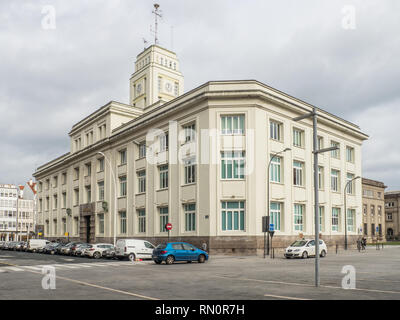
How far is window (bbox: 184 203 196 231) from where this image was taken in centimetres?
3775

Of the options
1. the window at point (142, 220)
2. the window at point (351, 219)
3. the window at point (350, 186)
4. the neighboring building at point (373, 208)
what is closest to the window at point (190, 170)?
the window at point (142, 220)

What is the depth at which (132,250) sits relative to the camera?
3008cm

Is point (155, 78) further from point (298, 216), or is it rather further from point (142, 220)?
point (298, 216)

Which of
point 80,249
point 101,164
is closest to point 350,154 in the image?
point 101,164

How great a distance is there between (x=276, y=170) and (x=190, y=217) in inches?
352

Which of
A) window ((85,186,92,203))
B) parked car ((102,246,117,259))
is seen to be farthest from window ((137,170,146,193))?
window ((85,186,92,203))

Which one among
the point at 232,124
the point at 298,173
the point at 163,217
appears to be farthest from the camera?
the point at 298,173

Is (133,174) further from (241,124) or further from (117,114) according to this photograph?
(241,124)

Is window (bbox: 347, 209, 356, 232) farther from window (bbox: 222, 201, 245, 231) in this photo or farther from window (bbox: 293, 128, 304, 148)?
window (bbox: 222, 201, 245, 231)

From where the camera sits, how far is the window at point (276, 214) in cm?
3794

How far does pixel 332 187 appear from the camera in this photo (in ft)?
156

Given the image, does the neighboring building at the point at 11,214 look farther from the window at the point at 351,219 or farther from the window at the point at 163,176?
the window at the point at 351,219

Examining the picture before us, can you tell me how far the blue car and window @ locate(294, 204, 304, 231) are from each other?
630 inches
